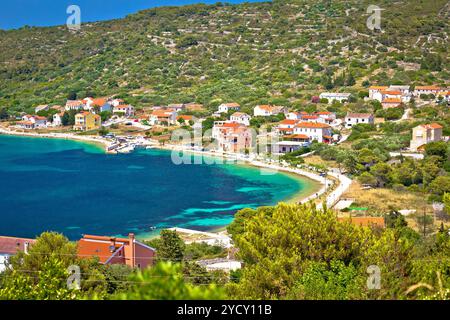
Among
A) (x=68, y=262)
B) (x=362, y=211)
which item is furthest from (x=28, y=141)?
(x=68, y=262)

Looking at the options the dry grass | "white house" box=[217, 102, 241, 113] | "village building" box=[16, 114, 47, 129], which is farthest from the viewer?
"village building" box=[16, 114, 47, 129]

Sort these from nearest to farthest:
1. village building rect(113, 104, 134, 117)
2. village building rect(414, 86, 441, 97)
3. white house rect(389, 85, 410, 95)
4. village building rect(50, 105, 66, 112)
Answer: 1. village building rect(414, 86, 441, 97)
2. white house rect(389, 85, 410, 95)
3. village building rect(113, 104, 134, 117)
4. village building rect(50, 105, 66, 112)

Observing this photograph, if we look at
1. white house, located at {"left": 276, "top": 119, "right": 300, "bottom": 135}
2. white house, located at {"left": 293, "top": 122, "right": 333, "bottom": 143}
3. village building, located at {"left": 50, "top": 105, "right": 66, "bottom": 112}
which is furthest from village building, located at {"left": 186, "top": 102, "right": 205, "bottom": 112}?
white house, located at {"left": 293, "top": 122, "right": 333, "bottom": 143}

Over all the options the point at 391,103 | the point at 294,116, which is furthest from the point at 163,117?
the point at 391,103

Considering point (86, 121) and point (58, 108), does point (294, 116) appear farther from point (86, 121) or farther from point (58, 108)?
point (58, 108)

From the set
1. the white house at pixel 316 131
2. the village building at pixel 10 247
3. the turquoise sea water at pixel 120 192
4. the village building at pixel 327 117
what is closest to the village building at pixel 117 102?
the turquoise sea water at pixel 120 192

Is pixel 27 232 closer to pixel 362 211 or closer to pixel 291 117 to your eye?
pixel 362 211

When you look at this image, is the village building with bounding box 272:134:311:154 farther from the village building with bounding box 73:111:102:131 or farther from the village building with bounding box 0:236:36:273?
the village building with bounding box 0:236:36:273
